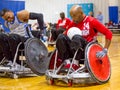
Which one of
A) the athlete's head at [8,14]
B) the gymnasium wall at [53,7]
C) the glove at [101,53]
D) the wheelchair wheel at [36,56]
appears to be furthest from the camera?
the gymnasium wall at [53,7]

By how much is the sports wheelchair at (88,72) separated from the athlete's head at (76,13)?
0.40 meters

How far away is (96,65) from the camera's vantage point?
4.21m

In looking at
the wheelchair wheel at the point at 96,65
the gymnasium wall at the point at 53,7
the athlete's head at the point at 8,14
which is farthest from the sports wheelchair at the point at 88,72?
the gymnasium wall at the point at 53,7

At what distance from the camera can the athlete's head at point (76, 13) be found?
14.0 ft

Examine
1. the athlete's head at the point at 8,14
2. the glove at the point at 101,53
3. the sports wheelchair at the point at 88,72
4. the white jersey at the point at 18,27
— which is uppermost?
the athlete's head at the point at 8,14

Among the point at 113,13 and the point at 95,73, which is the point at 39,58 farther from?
the point at 113,13

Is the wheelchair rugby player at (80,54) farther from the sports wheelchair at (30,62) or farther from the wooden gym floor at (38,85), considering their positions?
the sports wheelchair at (30,62)

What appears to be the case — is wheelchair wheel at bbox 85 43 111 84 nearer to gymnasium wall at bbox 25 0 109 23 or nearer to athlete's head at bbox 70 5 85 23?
athlete's head at bbox 70 5 85 23

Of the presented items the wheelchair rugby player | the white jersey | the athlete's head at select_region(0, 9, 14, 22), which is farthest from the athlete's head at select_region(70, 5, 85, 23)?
the athlete's head at select_region(0, 9, 14, 22)

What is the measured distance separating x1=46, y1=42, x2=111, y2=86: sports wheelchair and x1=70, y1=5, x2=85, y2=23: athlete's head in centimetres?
40

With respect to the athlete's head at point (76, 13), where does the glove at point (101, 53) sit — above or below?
below

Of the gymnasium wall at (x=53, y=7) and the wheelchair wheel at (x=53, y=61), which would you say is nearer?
the wheelchair wheel at (x=53, y=61)

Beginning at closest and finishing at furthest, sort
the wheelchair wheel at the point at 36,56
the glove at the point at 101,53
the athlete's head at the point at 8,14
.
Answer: the glove at the point at 101,53, the wheelchair wheel at the point at 36,56, the athlete's head at the point at 8,14

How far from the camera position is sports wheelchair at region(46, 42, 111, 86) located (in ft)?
13.5
